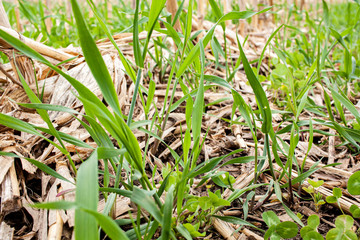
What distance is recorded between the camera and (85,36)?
50 cm

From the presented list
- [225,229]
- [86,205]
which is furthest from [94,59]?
[225,229]

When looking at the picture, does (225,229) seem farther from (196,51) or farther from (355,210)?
(196,51)

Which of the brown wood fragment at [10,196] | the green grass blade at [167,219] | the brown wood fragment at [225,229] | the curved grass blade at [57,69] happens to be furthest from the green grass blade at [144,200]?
the brown wood fragment at [10,196]

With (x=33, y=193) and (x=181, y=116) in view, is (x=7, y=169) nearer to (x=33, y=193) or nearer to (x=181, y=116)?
(x=33, y=193)

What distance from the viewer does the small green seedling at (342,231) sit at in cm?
63

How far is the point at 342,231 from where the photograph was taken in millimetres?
658

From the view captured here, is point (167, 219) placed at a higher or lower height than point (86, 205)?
lower

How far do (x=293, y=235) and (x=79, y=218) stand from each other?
1.50 feet

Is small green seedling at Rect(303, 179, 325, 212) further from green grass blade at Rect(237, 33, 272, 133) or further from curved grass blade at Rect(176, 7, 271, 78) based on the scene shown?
curved grass blade at Rect(176, 7, 271, 78)

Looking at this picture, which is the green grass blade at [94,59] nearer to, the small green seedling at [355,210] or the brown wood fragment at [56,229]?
the brown wood fragment at [56,229]

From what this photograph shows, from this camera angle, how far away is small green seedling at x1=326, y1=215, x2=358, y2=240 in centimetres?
63

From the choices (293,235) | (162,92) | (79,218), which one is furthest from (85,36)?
(162,92)

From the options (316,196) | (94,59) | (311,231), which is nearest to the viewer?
(94,59)

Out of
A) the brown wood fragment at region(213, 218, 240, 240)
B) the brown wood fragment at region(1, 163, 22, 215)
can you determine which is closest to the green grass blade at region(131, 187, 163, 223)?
the brown wood fragment at region(213, 218, 240, 240)
